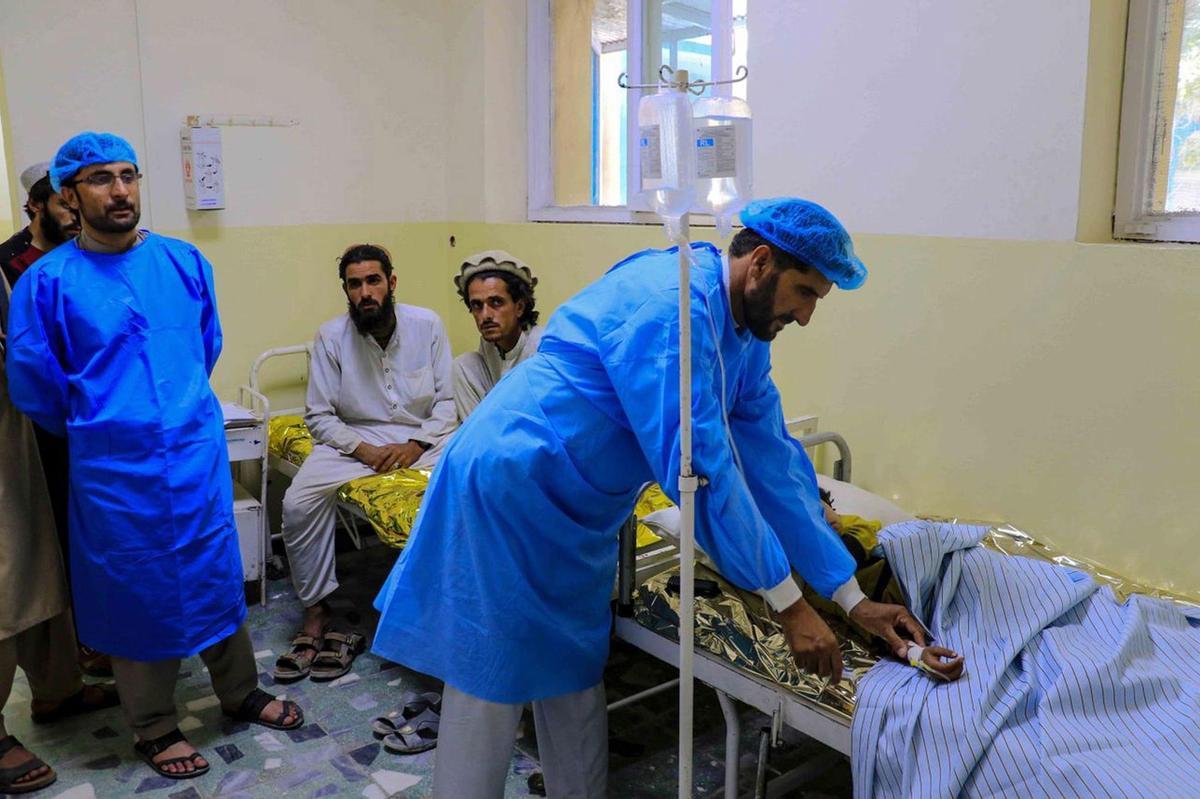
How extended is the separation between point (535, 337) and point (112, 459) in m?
1.62

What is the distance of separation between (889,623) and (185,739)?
2098mm

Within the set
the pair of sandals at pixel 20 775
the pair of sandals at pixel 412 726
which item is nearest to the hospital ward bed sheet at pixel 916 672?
the pair of sandals at pixel 412 726

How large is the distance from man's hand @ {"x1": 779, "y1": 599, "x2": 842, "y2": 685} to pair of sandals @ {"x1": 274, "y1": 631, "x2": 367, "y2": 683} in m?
2.04

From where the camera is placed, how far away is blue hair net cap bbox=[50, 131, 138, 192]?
9.17 ft

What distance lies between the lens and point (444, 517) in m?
2.15

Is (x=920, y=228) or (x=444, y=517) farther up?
(x=920, y=228)

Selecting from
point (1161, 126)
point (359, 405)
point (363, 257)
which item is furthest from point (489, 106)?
point (1161, 126)

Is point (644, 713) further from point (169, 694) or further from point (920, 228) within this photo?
point (920, 228)

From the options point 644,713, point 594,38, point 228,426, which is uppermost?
point 594,38

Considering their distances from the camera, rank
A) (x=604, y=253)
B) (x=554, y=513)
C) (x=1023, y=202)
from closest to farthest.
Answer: (x=554, y=513) → (x=1023, y=202) → (x=604, y=253)

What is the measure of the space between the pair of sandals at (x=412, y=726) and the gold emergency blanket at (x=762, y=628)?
2.53 ft

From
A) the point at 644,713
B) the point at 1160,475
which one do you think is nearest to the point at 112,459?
the point at 644,713

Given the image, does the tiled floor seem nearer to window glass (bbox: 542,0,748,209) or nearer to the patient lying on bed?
the patient lying on bed

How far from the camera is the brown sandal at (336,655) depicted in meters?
3.41
